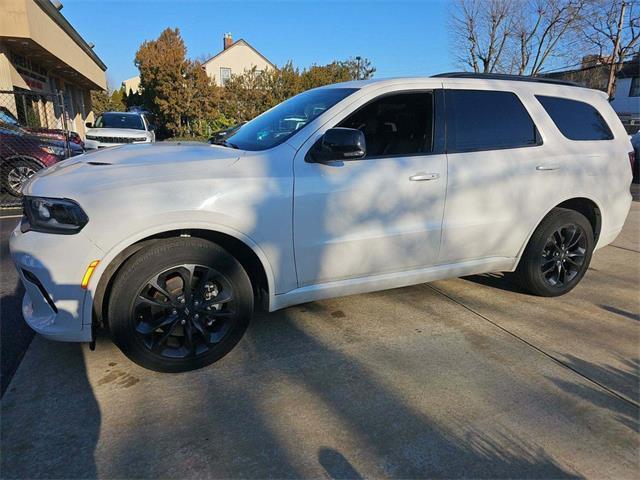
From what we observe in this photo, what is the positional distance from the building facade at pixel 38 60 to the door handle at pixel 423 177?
7508mm

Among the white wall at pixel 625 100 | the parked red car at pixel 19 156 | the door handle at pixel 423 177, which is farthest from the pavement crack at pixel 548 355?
the white wall at pixel 625 100

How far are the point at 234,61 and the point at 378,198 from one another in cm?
4584

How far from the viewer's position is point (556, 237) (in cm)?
404

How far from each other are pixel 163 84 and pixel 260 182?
1222 inches

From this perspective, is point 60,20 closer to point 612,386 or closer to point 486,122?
point 486,122

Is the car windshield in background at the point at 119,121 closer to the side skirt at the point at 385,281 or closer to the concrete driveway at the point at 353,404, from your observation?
the concrete driveway at the point at 353,404

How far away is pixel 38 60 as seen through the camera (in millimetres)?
19047

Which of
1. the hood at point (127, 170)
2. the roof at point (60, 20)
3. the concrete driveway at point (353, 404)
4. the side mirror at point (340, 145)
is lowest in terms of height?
the concrete driveway at point (353, 404)

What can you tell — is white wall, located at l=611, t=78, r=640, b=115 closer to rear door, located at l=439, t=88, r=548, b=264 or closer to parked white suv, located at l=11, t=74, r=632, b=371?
parked white suv, located at l=11, t=74, r=632, b=371

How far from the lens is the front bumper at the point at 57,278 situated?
2.49 m

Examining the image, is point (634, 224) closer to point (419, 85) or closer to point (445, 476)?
point (419, 85)

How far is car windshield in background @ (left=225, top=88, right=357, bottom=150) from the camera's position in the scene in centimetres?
320

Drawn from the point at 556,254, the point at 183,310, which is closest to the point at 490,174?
the point at 556,254

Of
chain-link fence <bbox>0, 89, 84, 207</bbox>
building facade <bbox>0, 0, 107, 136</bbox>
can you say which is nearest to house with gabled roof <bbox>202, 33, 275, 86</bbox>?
building facade <bbox>0, 0, 107, 136</bbox>
